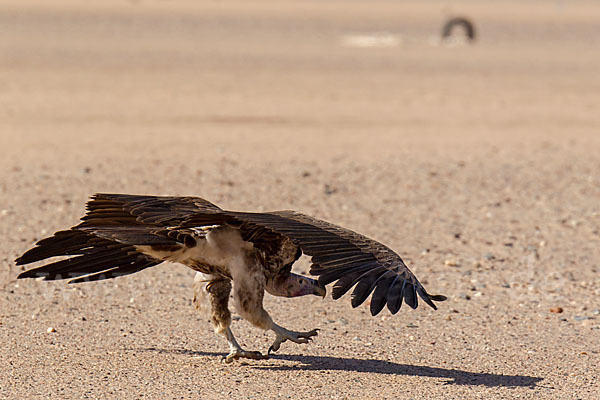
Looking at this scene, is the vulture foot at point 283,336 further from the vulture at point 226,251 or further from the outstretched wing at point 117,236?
the outstretched wing at point 117,236

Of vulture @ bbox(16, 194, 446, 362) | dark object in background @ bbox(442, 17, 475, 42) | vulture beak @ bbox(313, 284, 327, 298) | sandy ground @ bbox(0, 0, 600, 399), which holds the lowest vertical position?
sandy ground @ bbox(0, 0, 600, 399)

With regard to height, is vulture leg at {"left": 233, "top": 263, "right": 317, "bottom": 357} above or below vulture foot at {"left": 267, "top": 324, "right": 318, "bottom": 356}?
above

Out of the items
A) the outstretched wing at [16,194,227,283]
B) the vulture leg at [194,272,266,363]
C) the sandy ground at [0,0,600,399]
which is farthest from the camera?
the sandy ground at [0,0,600,399]

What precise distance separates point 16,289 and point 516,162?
7.07 meters

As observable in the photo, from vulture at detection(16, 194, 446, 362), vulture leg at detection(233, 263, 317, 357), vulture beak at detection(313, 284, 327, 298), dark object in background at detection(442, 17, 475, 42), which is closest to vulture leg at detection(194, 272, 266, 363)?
vulture at detection(16, 194, 446, 362)

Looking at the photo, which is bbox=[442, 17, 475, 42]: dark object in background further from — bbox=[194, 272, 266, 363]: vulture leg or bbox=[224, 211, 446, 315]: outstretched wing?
bbox=[224, 211, 446, 315]: outstretched wing

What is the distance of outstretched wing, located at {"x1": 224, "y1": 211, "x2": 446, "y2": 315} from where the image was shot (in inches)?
167

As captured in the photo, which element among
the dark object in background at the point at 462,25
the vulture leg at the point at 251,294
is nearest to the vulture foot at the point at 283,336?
the vulture leg at the point at 251,294

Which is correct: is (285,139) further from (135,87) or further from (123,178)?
(135,87)

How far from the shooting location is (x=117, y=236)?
4.68 m

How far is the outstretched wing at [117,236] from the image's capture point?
186 inches

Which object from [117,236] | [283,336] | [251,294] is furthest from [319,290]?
[117,236]

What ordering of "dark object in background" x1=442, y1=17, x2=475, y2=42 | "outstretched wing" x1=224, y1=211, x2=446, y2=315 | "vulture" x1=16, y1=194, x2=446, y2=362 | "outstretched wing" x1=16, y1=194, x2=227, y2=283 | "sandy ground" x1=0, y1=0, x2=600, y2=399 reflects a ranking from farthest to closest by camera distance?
"dark object in background" x1=442, y1=17, x2=475, y2=42 < "sandy ground" x1=0, y1=0, x2=600, y2=399 < "outstretched wing" x1=16, y1=194, x2=227, y2=283 < "vulture" x1=16, y1=194, x2=446, y2=362 < "outstretched wing" x1=224, y1=211, x2=446, y2=315

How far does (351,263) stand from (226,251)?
0.66 m
